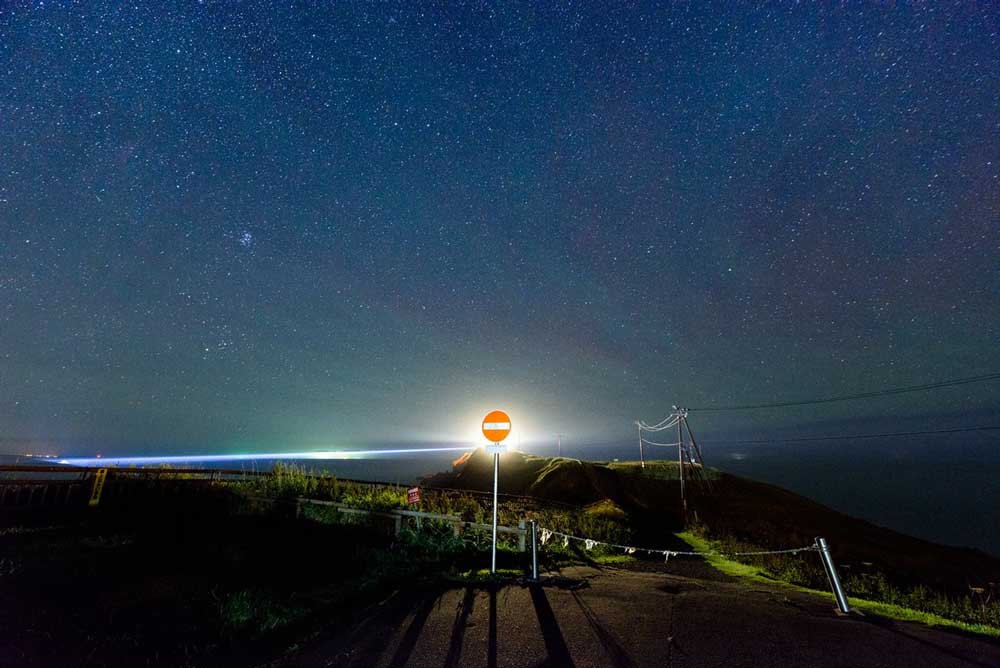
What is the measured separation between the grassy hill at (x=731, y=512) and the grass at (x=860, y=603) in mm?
4662

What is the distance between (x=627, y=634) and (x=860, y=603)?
14.7 ft

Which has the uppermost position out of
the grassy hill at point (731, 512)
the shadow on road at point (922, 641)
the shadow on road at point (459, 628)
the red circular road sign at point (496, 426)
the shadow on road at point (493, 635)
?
the red circular road sign at point (496, 426)

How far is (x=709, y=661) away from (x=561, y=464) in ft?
92.3

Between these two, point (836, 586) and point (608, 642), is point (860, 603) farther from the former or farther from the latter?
point (608, 642)

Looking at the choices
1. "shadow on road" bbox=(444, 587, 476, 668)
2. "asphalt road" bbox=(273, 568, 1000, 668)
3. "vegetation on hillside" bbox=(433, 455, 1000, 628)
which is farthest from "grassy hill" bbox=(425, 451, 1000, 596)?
"shadow on road" bbox=(444, 587, 476, 668)

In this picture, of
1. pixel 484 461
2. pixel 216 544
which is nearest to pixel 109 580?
pixel 216 544

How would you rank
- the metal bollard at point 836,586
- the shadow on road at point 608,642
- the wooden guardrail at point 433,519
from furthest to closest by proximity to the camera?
the wooden guardrail at point 433,519 < the metal bollard at point 836,586 < the shadow on road at point 608,642

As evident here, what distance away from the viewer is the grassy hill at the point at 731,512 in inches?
876

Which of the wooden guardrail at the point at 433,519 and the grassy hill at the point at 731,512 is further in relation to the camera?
the grassy hill at the point at 731,512

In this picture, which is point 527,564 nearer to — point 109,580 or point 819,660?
point 819,660

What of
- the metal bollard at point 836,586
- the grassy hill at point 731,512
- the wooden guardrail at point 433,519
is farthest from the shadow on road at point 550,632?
the grassy hill at point 731,512

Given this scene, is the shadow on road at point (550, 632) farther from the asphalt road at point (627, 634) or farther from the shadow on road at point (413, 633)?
the shadow on road at point (413, 633)

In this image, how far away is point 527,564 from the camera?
935 cm

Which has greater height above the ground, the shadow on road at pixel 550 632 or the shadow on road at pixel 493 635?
the shadow on road at pixel 550 632
